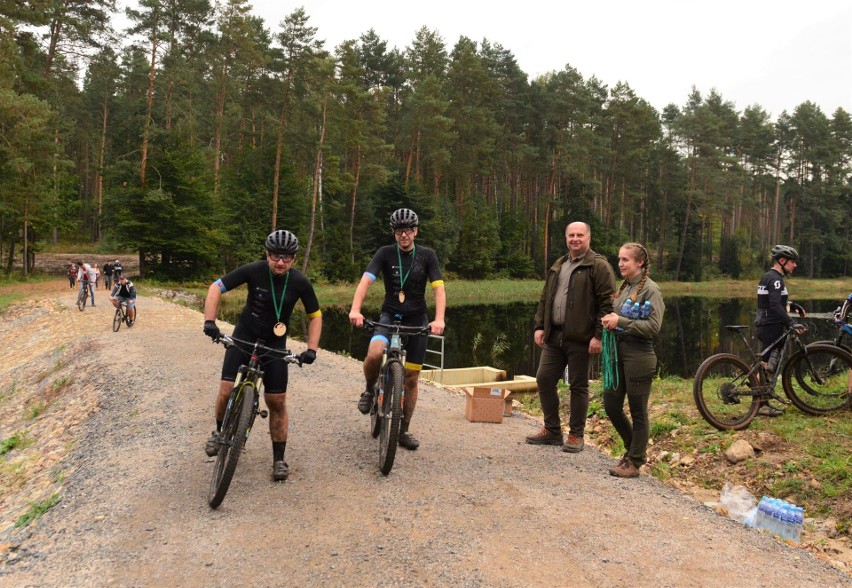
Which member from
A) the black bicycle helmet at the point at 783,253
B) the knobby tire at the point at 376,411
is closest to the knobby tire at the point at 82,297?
the knobby tire at the point at 376,411

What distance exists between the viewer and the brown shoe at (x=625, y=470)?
5035 millimetres

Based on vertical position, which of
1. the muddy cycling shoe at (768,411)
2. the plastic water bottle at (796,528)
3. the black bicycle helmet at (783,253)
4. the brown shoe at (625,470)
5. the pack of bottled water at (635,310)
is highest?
the black bicycle helmet at (783,253)

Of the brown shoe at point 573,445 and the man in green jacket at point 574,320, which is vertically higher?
the man in green jacket at point 574,320

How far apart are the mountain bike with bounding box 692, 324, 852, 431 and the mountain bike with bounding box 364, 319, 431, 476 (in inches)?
152

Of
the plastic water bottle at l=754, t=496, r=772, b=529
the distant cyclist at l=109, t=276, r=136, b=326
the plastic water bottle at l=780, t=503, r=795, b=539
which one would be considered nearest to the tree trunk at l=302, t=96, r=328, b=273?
the distant cyclist at l=109, t=276, r=136, b=326

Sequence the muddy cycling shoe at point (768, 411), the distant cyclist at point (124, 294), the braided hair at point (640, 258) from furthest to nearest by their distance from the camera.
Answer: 1. the distant cyclist at point (124, 294)
2. the muddy cycling shoe at point (768, 411)
3. the braided hair at point (640, 258)

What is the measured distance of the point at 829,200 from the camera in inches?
2557

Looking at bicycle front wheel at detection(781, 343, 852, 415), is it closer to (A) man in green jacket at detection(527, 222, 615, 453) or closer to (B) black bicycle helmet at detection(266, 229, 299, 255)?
(A) man in green jacket at detection(527, 222, 615, 453)

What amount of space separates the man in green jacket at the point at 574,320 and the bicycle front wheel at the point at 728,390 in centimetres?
202

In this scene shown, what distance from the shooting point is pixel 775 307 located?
7.21 metres

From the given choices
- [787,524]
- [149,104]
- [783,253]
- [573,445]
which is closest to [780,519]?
[787,524]

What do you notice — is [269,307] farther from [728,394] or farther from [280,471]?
[728,394]

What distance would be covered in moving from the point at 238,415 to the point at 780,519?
420cm

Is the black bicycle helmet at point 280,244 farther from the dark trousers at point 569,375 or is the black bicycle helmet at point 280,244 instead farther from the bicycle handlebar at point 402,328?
the dark trousers at point 569,375
